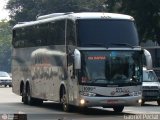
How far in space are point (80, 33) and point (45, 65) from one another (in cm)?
511

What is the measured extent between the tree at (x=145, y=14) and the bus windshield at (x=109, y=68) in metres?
24.5

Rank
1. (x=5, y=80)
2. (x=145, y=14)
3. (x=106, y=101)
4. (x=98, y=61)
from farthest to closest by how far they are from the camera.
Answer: (x=5, y=80), (x=145, y=14), (x=98, y=61), (x=106, y=101)

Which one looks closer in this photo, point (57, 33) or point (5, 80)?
point (57, 33)

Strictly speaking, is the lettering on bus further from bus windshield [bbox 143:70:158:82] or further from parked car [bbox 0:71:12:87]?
parked car [bbox 0:71:12:87]

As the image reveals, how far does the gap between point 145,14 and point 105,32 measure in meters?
25.1

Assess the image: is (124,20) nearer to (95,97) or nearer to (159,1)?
(95,97)

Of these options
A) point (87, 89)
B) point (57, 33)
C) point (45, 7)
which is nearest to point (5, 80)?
point (45, 7)

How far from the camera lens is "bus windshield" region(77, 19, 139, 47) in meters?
22.1

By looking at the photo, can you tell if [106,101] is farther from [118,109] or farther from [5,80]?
[5,80]

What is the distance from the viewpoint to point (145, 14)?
154ft

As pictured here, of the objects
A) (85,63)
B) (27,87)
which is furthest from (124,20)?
(27,87)

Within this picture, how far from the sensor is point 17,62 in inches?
1271

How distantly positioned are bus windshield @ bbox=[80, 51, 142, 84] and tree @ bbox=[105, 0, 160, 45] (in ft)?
80.3

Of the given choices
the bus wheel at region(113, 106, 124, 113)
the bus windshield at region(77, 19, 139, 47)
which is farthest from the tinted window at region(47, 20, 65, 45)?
the bus wheel at region(113, 106, 124, 113)
